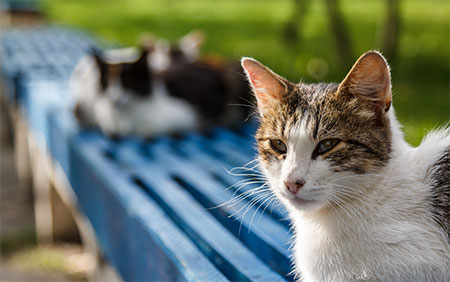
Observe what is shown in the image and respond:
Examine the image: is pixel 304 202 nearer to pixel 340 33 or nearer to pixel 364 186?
pixel 364 186

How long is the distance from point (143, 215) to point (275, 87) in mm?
855

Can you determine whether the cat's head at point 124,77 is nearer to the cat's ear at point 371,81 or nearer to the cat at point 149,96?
the cat at point 149,96

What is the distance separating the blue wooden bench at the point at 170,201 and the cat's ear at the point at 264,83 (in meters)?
0.26

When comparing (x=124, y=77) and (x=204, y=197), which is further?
(x=124, y=77)

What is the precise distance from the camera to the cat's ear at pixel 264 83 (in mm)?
1391

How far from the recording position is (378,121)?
1.27 m

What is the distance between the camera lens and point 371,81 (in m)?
1.23

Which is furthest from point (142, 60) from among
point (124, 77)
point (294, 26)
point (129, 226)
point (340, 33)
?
→ point (294, 26)

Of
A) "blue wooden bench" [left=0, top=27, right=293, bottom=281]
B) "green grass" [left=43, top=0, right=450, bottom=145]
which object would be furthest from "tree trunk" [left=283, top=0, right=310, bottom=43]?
"blue wooden bench" [left=0, top=27, right=293, bottom=281]

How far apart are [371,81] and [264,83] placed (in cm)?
30

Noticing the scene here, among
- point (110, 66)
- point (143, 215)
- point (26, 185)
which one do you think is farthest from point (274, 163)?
point (26, 185)

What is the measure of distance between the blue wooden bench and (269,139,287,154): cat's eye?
18cm

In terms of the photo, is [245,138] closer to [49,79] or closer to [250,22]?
[49,79]

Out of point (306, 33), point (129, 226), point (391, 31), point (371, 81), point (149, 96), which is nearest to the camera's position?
point (371, 81)
